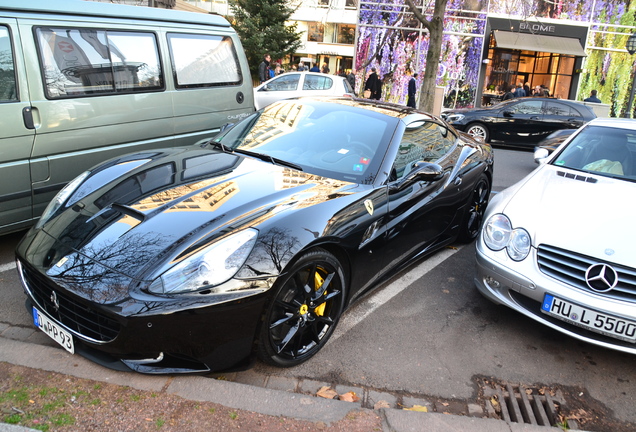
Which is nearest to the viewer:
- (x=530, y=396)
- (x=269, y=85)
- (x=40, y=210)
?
(x=530, y=396)

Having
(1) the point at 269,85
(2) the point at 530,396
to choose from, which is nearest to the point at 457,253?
(2) the point at 530,396

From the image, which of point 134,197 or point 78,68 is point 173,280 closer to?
point 134,197

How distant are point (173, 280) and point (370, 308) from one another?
5.77ft

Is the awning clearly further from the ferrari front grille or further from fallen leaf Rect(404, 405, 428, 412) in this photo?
the ferrari front grille

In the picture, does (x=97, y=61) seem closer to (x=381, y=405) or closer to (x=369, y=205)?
(x=369, y=205)

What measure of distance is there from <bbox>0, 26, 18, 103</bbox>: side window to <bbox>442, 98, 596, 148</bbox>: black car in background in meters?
10.5

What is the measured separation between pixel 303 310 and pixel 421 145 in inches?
77.6

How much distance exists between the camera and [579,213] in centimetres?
341

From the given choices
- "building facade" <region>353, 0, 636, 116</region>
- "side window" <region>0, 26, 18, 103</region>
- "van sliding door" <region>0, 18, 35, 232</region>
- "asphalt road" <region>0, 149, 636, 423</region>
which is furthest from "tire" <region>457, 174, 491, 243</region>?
"building facade" <region>353, 0, 636, 116</region>

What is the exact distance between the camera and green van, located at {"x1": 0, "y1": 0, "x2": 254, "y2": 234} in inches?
152

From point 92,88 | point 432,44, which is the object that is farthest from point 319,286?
point 432,44

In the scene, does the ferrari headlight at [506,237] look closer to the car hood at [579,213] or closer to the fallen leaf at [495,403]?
the car hood at [579,213]

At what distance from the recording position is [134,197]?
117 inches

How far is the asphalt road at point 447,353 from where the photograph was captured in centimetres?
288
